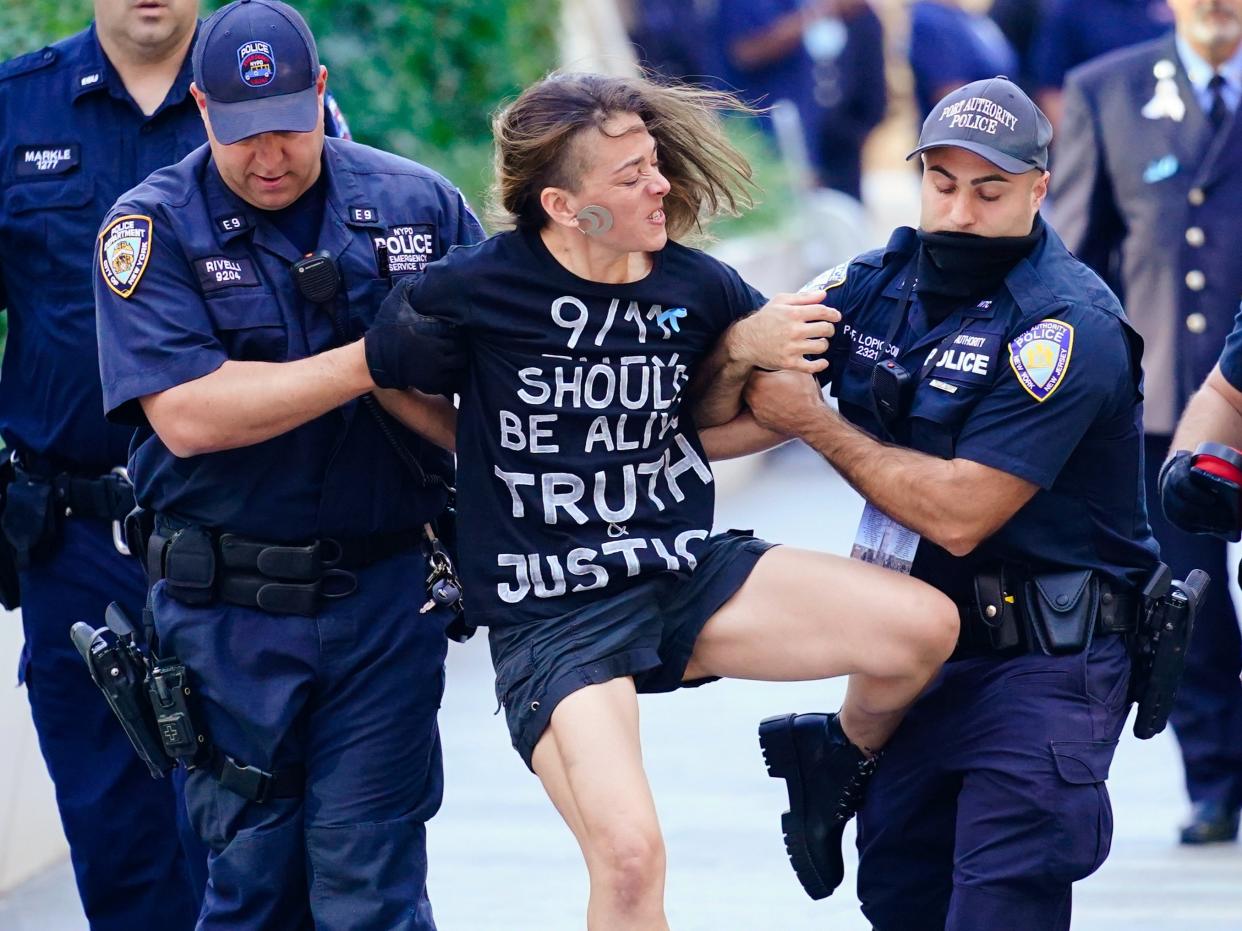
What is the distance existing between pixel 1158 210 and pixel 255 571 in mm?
3230

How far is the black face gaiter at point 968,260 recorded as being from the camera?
3713 mm

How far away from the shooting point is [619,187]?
142 inches

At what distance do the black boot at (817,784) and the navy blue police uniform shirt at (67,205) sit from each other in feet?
5.06

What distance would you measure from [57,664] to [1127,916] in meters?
2.67

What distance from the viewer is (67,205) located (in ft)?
14.1

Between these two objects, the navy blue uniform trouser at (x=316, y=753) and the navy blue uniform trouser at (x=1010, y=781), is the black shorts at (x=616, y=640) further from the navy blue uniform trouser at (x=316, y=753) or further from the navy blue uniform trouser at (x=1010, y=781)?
the navy blue uniform trouser at (x=1010, y=781)

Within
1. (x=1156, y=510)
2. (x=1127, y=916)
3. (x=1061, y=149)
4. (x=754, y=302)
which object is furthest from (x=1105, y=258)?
(x=754, y=302)

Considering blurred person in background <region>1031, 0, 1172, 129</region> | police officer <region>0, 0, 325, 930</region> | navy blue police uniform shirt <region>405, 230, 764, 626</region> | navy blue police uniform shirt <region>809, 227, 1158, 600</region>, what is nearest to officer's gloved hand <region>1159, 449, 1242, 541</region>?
navy blue police uniform shirt <region>809, 227, 1158, 600</region>

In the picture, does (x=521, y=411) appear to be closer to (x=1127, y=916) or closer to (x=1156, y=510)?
(x=1127, y=916)

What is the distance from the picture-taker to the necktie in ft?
Answer: 19.4

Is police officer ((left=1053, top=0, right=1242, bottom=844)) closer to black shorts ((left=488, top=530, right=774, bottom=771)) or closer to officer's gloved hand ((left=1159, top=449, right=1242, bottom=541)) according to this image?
officer's gloved hand ((left=1159, top=449, right=1242, bottom=541))

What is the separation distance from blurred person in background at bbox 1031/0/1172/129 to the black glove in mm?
9559

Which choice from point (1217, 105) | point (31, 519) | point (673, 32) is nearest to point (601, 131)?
point (31, 519)

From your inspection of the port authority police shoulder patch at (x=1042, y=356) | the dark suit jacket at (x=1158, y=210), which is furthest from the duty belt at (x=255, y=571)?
the dark suit jacket at (x=1158, y=210)
